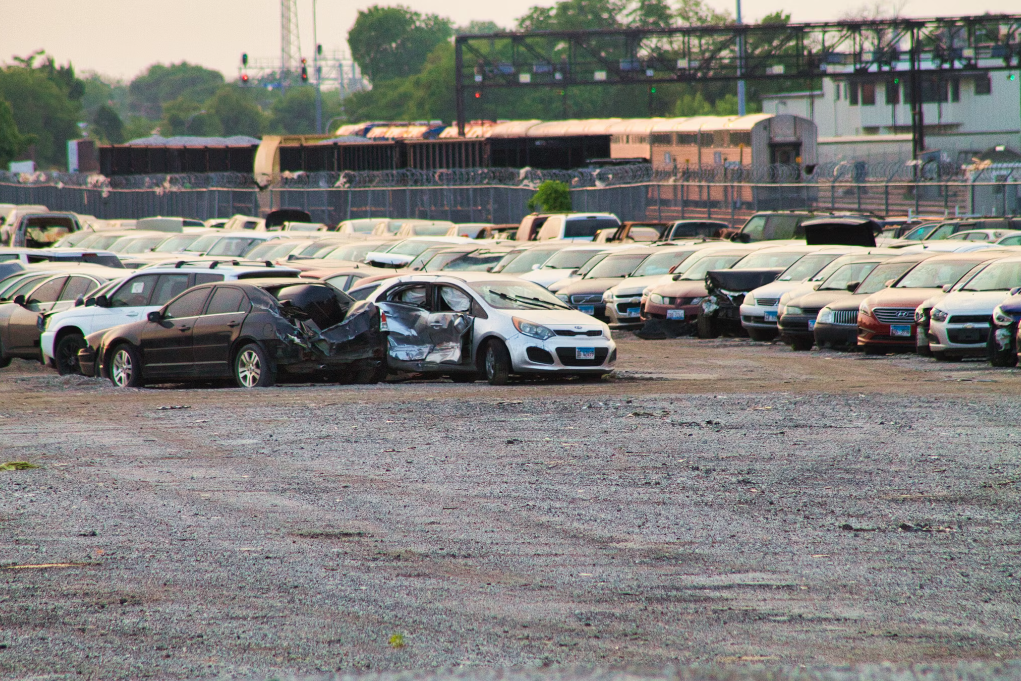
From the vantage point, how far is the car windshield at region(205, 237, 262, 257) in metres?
36.6

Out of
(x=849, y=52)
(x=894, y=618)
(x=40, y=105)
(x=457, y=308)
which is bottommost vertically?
(x=894, y=618)

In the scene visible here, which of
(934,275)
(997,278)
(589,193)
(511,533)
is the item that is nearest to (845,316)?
(934,275)

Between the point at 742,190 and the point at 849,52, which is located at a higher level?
the point at 849,52

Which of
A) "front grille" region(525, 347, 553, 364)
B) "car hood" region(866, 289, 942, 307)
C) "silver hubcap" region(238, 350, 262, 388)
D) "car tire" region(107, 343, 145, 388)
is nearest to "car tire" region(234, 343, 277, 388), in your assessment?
"silver hubcap" region(238, 350, 262, 388)

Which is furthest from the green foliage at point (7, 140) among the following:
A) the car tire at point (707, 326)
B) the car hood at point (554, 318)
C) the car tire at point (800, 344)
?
the car hood at point (554, 318)

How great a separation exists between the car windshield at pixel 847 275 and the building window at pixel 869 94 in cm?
6335

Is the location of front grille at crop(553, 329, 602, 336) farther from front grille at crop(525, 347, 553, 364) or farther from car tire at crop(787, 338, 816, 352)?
car tire at crop(787, 338, 816, 352)

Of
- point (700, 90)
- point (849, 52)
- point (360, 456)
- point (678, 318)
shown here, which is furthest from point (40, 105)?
point (360, 456)

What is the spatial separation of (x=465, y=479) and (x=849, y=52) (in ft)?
179

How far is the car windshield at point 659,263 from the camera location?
2731cm

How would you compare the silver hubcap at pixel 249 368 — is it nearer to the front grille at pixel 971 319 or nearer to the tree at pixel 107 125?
the front grille at pixel 971 319

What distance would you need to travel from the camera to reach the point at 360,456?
11492 mm

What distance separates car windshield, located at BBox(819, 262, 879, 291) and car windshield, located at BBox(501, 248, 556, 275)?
7819 mm

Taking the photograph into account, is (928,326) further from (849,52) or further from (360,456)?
(849,52)
